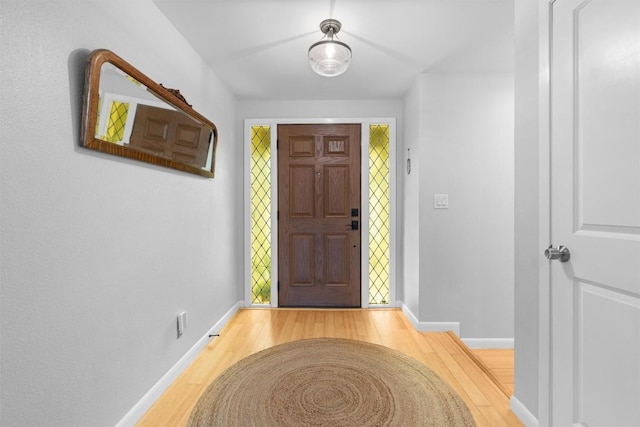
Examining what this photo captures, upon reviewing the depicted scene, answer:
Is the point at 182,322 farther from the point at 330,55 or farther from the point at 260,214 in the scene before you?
the point at 330,55

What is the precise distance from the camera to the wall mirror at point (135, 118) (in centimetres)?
127

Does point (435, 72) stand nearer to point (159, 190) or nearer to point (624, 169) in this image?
point (624, 169)

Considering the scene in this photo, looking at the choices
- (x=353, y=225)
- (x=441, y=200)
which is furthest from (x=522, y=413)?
(x=353, y=225)

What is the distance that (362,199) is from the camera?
3.35 metres

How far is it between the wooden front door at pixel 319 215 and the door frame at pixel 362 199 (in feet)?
0.17

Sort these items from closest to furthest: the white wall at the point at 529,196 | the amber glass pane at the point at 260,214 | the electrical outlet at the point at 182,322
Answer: the white wall at the point at 529,196 → the electrical outlet at the point at 182,322 → the amber glass pane at the point at 260,214

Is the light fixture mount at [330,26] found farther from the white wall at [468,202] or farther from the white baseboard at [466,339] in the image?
the white baseboard at [466,339]

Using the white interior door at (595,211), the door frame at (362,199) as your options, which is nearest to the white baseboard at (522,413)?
the white interior door at (595,211)

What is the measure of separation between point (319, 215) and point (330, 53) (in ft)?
5.83

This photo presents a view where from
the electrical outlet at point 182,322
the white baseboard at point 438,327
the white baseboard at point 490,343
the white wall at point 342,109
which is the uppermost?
the white wall at point 342,109

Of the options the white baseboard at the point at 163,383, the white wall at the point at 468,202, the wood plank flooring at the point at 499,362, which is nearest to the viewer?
the white baseboard at the point at 163,383

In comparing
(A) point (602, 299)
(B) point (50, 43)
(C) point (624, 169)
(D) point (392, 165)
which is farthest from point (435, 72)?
(B) point (50, 43)

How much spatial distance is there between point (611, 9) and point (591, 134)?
0.41m

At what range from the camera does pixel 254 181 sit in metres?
3.45
